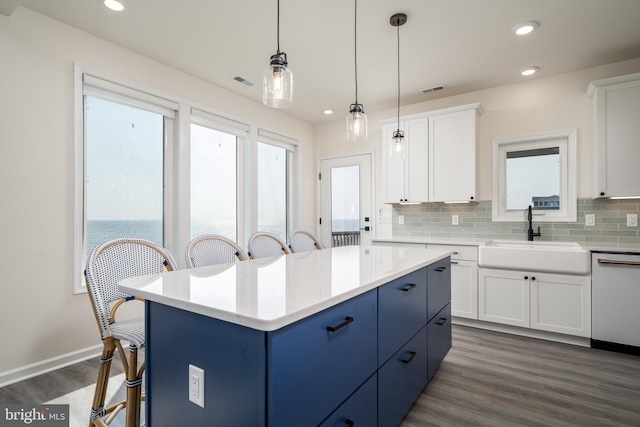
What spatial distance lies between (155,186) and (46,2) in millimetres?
1646

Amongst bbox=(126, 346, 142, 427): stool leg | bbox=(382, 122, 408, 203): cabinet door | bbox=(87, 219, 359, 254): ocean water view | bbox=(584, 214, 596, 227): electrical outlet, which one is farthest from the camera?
bbox=(382, 122, 408, 203): cabinet door

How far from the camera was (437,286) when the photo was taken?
7.61 ft

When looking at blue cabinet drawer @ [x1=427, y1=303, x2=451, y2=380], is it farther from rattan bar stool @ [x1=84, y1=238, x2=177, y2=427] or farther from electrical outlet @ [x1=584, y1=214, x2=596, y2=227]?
electrical outlet @ [x1=584, y1=214, x2=596, y2=227]

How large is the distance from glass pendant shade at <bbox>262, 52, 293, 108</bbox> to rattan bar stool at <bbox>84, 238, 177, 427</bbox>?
43.3 inches

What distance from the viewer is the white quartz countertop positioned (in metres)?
0.94

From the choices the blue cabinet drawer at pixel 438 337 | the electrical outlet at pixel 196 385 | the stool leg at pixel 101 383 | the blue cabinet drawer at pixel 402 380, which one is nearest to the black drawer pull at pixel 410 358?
the blue cabinet drawer at pixel 402 380

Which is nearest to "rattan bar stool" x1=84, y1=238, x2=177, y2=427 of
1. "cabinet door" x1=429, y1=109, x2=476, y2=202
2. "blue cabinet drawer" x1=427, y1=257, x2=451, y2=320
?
"blue cabinet drawer" x1=427, y1=257, x2=451, y2=320

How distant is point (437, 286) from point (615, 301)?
5.95 feet

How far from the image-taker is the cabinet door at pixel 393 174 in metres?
4.26

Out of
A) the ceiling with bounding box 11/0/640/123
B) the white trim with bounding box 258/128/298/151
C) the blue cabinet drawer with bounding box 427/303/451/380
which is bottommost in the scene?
the blue cabinet drawer with bounding box 427/303/451/380

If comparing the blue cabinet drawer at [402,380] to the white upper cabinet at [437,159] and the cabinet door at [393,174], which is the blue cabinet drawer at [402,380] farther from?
the cabinet door at [393,174]

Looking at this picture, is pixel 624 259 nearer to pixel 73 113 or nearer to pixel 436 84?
pixel 436 84

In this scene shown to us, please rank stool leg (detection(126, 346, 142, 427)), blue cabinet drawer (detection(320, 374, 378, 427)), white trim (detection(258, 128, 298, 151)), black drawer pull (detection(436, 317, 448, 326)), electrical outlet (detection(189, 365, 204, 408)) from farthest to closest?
white trim (detection(258, 128, 298, 151)) → black drawer pull (detection(436, 317, 448, 326)) → stool leg (detection(126, 346, 142, 427)) → blue cabinet drawer (detection(320, 374, 378, 427)) → electrical outlet (detection(189, 365, 204, 408))

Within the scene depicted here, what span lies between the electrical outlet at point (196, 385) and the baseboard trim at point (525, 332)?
3.26m
